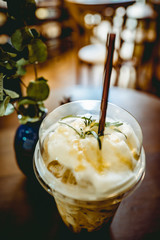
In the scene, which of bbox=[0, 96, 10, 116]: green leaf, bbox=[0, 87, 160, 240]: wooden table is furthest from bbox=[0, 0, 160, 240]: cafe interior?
bbox=[0, 96, 10, 116]: green leaf

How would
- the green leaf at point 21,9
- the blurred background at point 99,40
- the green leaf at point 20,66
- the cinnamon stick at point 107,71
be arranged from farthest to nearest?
1. the blurred background at point 99,40
2. the green leaf at point 20,66
3. the green leaf at point 21,9
4. the cinnamon stick at point 107,71

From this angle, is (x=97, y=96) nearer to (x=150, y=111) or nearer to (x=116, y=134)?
(x=150, y=111)

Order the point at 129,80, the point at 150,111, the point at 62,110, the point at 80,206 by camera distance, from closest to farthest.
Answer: the point at 80,206 → the point at 62,110 → the point at 150,111 → the point at 129,80

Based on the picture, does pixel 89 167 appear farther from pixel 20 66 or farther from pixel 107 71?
pixel 20 66

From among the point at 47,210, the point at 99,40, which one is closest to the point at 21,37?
the point at 47,210

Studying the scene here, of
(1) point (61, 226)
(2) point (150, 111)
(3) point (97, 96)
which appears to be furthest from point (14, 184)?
(2) point (150, 111)

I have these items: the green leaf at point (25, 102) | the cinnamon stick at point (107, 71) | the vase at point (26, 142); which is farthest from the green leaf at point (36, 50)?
the cinnamon stick at point (107, 71)

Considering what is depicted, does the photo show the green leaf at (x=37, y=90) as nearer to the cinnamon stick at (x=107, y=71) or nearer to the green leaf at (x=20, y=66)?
the green leaf at (x=20, y=66)

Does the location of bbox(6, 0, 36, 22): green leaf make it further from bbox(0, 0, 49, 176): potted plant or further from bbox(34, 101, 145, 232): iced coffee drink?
bbox(34, 101, 145, 232): iced coffee drink
